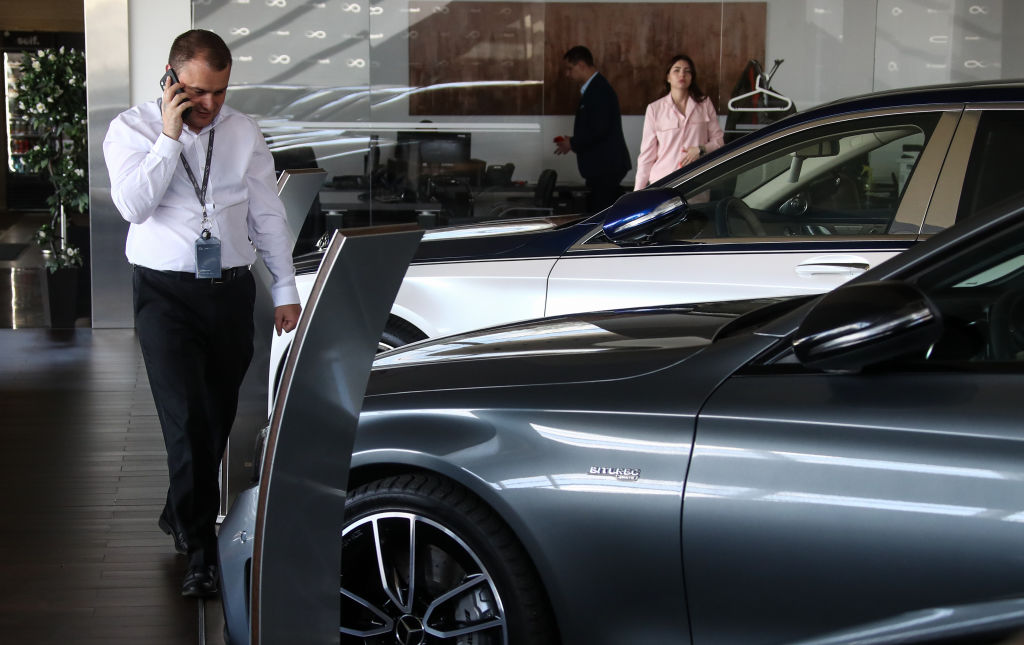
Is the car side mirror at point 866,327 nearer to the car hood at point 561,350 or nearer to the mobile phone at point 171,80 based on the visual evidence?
the car hood at point 561,350

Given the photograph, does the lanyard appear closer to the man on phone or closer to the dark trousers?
the man on phone

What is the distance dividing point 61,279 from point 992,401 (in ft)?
28.8

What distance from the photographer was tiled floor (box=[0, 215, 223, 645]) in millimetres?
3711

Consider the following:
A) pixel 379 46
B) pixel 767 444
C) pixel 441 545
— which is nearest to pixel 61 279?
pixel 379 46

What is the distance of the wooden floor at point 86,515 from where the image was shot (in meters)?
3.71

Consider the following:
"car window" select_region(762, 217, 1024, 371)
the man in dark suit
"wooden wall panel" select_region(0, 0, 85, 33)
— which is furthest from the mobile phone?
"wooden wall panel" select_region(0, 0, 85, 33)

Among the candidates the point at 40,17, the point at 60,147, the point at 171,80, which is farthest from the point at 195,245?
the point at 40,17

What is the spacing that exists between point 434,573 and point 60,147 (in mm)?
8216

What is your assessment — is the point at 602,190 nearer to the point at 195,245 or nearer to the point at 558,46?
the point at 558,46

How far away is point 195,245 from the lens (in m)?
3.71

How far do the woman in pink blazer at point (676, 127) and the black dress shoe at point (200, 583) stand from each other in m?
4.79

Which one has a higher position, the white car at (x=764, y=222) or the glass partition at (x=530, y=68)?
the glass partition at (x=530, y=68)

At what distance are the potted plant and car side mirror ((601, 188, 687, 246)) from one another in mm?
6373

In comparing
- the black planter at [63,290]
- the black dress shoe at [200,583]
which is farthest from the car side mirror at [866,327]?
the black planter at [63,290]
